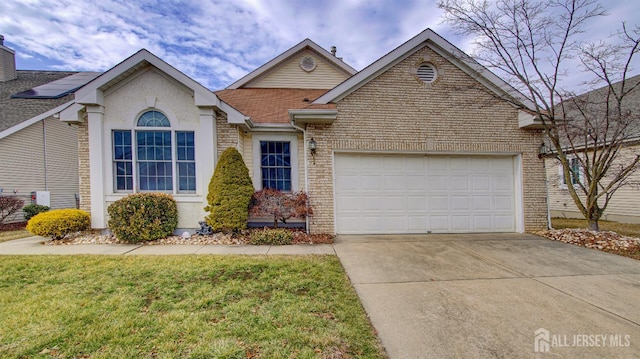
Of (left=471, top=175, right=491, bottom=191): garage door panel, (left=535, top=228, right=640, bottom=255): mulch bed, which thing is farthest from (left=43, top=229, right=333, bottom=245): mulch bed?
(left=535, top=228, right=640, bottom=255): mulch bed

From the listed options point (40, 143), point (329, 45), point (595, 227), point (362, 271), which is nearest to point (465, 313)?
point (362, 271)

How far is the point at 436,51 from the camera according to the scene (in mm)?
8125

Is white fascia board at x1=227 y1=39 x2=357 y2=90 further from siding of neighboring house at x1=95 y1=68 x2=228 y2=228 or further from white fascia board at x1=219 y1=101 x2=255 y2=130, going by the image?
white fascia board at x1=219 y1=101 x2=255 y2=130

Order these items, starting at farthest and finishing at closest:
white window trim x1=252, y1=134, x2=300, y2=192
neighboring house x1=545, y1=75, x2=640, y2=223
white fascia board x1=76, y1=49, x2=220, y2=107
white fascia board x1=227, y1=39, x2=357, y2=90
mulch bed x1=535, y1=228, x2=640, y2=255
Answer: white fascia board x1=227, y1=39, x2=357, y2=90 → neighboring house x1=545, y1=75, x2=640, y2=223 → white window trim x1=252, y1=134, x2=300, y2=192 → white fascia board x1=76, y1=49, x2=220, y2=107 → mulch bed x1=535, y1=228, x2=640, y2=255

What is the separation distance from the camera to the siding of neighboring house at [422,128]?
7742 millimetres

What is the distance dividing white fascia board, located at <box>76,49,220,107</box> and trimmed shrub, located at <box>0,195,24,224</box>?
6.47 m

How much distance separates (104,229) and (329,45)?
517 inches

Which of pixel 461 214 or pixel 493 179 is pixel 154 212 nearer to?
pixel 461 214

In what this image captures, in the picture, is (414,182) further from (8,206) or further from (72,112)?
(8,206)

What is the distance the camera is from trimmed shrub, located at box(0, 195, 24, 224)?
9867 mm

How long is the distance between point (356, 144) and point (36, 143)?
1443 centimetres

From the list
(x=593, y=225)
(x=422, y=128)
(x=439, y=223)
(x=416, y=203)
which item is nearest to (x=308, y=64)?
(x=422, y=128)

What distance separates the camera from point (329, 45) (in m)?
14.8

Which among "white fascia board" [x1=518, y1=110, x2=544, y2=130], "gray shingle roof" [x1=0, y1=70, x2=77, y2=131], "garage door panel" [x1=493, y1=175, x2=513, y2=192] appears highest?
"gray shingle roof" [x1=0, y1=70, x2=77, y2=131]
